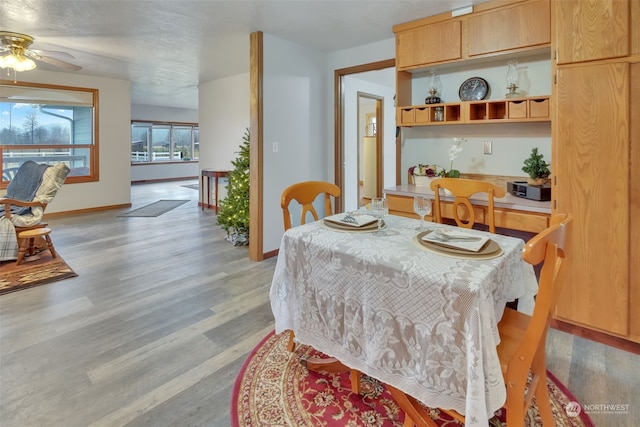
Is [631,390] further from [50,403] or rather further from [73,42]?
[73,42]

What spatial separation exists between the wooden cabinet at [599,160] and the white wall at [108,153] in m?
6.87

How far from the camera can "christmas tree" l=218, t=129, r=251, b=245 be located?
4281 millimetres

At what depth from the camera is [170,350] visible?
2.13 meters

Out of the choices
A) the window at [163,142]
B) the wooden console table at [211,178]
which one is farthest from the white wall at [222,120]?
the window at [163,142]

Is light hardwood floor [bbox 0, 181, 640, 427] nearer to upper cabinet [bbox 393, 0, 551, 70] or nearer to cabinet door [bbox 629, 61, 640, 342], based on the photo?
cabinet door [bbox 629, 61, 640, 342]

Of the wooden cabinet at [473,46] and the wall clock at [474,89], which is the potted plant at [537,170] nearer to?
the wooden cabinet at [473,46]

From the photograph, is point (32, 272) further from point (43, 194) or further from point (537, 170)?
point (537, 170)

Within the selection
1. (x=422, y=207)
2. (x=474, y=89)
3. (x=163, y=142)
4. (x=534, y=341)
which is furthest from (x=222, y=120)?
(x=534, y=341)

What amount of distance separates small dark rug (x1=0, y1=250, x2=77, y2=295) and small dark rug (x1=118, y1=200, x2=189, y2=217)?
2503 millimetres

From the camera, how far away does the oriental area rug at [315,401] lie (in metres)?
1.56

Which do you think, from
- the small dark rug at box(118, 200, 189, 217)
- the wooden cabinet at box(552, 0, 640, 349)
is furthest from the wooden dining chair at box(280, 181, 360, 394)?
the small dark rug at box(118, 200, 189, 217)

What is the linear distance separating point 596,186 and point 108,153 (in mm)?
7221

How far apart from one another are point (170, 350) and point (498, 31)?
3195mm

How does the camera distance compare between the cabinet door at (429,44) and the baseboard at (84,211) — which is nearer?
the cabinet door at (429,44)
